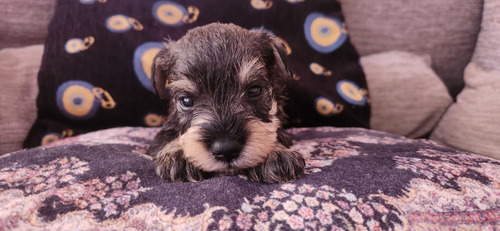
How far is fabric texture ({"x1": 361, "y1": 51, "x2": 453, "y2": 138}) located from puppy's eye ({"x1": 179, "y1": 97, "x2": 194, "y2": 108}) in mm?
1397

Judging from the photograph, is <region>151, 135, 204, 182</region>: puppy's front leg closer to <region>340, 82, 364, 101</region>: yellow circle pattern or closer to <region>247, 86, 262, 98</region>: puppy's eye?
<region>247, 86, 262, 98</region>: puppy's eye

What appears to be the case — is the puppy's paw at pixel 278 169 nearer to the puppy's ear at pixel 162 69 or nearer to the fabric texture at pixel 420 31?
the puppy's ear at pixel 162 69

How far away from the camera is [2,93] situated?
218 centimetres

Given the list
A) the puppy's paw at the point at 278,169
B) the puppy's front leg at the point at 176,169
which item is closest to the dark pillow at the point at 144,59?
the puppy's front leg at the point at 176,169

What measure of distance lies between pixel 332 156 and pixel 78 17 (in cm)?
185

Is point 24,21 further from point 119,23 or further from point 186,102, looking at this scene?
point 186,102

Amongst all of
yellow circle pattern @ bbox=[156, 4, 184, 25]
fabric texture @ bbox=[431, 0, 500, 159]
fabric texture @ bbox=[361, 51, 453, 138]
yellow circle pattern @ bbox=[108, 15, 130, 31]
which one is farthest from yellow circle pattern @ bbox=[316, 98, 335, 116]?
yellow circle pattern @ bbox=[108, 15, 130, 31]

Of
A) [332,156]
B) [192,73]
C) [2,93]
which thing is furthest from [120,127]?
[332,156]

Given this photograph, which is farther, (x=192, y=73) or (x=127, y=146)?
(x=127, y=146)

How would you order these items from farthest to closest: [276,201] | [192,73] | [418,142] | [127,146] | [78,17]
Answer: [78,17] < [418,142] < [127,146] < [192,73] < [276,201]

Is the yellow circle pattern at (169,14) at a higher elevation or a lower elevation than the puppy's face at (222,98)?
higher

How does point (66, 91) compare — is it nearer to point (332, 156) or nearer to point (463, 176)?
point (332, 156)

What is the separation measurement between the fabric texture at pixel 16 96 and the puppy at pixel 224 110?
35.2 inches

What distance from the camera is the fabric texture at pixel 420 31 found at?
2615mm
